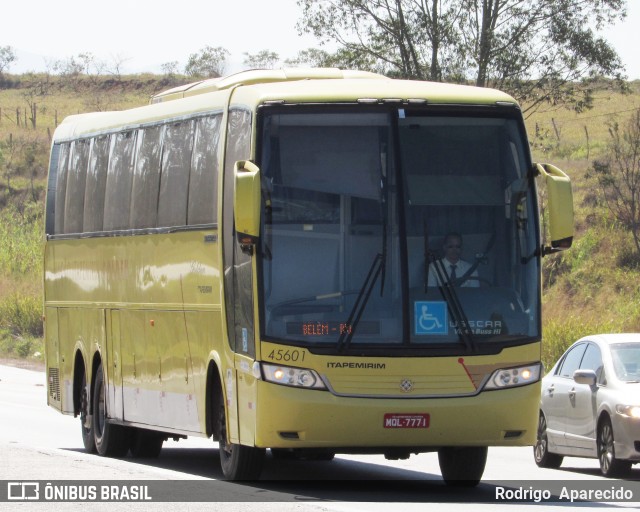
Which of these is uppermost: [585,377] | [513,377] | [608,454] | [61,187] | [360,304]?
[61,187]

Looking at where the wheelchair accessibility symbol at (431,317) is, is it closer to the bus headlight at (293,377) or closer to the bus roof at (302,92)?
the bus headlight at (293,377)

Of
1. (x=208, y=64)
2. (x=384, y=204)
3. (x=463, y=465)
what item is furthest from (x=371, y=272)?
(x=208, y=64)

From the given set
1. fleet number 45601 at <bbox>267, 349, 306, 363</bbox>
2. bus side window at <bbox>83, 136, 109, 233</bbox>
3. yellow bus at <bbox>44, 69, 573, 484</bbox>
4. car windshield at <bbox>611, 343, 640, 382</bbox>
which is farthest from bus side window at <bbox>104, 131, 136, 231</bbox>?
car windshield at <bbox>611, 343, 640, 382</bbox>

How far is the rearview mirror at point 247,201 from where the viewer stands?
1177 centimetres

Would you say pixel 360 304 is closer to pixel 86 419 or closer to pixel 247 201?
pixel 247 201

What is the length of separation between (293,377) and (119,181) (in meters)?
5.49

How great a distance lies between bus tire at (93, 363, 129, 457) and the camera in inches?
683

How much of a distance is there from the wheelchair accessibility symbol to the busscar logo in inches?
127

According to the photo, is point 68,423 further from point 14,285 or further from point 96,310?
point 14,285

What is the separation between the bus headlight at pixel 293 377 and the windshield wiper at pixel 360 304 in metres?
0.31

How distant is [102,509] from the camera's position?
1052 cm

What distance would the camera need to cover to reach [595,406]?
15.9m

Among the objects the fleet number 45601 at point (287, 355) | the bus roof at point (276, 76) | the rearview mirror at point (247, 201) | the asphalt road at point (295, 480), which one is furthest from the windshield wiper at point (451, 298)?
the bus roof at point (276, 76)

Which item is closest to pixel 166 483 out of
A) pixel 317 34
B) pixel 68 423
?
pixel 68 423
